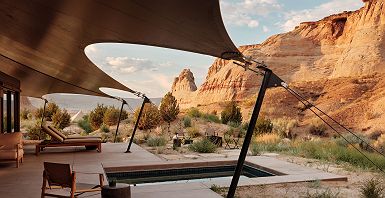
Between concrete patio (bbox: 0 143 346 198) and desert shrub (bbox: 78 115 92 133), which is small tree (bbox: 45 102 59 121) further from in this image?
concrete patio (bbox: 0 143 346 198)

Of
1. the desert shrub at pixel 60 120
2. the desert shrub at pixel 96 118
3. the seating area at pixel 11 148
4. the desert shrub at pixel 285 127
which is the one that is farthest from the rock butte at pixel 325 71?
the seating area at pixel 11 148

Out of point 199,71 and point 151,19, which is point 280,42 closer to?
point 199,71

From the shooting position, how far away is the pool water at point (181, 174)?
6.98 meters

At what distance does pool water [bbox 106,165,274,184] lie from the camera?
6.98m

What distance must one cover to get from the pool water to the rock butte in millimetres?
16900

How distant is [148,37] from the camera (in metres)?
4.02

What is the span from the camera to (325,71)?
3816cm

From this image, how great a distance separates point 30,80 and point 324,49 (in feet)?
121

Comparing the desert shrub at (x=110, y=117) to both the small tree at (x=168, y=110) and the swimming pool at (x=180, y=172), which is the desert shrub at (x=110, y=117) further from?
the swimming pool at (x=180, y=172)

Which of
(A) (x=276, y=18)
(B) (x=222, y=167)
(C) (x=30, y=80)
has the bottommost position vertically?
(B) (x=222, y=167)

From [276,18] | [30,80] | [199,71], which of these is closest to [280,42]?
[276,18]

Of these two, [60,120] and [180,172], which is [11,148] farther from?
[60,120]

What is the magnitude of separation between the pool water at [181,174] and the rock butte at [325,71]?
16900 mm

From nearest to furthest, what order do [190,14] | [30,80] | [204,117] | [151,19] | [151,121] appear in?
1. [190,14]
2. [151,19]
3. [30,80]
4. [151,121]
5. [204,117]
